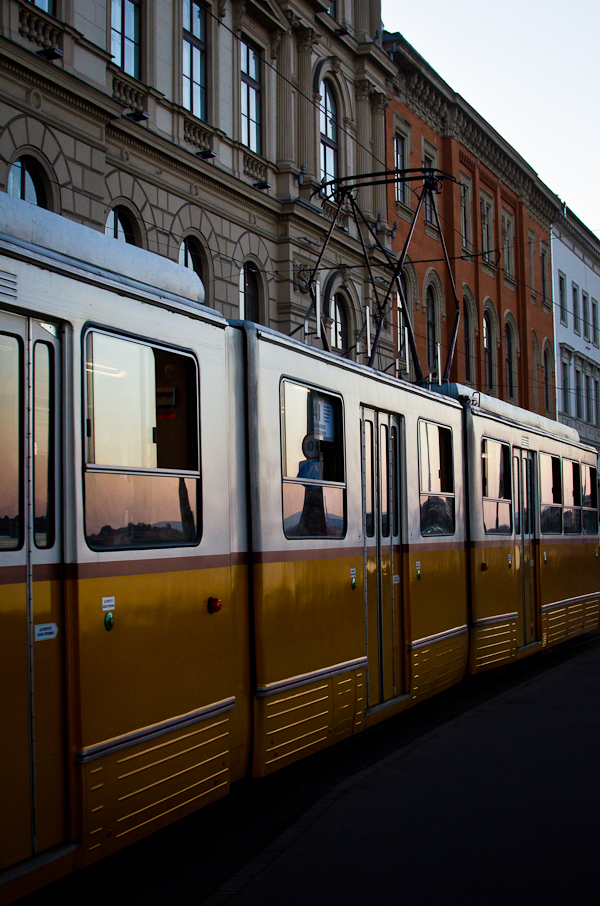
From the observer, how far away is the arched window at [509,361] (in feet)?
126

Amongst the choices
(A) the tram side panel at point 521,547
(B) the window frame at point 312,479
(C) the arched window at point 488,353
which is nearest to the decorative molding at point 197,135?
(A) the tram side panel at point 521,547

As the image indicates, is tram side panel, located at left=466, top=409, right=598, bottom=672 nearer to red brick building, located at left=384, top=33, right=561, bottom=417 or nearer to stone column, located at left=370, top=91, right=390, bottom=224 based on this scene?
red brick building, located at left=384, top=33, right=561, bottom=417

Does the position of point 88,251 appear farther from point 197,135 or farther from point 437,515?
point 197,135

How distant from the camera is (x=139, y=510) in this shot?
516cm

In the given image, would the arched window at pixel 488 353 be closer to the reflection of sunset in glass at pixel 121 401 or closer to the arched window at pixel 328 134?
the arched window at pixel 328 134

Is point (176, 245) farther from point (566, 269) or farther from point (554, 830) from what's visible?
point (566, 269)

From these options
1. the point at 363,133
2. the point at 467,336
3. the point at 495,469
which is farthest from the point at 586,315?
the point at 495,469

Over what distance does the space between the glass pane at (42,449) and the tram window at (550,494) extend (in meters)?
9.77

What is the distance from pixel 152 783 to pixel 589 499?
1246 cm

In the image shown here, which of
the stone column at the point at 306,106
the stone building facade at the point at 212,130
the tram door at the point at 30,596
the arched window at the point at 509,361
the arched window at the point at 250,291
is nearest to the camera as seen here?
the tram door at the point at 30,596

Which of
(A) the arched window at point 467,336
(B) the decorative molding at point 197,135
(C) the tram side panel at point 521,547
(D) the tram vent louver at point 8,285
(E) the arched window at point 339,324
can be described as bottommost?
(C) the tram side panel at point 521,547

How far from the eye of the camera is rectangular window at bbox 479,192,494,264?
121 ft

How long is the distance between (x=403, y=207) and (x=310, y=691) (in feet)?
78.7

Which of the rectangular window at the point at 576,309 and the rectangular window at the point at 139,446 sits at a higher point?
the rectangular window at the point at 576,309
